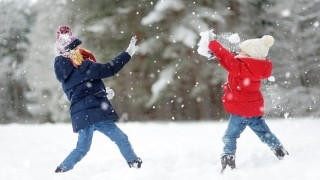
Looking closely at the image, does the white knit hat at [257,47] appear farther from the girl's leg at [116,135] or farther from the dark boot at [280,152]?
the girl's leg at [116,135]

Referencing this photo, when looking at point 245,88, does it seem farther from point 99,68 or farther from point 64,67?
point 64,67

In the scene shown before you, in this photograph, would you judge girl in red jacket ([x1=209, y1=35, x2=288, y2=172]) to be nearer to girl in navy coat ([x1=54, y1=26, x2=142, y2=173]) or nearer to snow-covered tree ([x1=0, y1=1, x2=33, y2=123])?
girl in navy coat ([x1=54, y1=26, x2=142, y2=173])

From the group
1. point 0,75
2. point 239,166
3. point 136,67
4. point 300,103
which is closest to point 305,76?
point 300,103

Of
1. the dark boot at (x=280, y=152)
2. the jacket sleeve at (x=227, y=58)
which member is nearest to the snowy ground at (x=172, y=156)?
the dark boot at (x=280, y=152)

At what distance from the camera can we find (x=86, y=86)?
19.1 ft

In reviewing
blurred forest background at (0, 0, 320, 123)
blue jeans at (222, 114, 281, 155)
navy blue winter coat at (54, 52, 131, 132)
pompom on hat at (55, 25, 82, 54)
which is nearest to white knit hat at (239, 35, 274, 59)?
blue jeans at (222, 114, 281, 155)

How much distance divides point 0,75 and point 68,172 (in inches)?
1026

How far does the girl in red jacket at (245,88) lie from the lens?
5.47 metres

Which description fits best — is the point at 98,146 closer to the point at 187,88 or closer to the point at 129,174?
the point at 129,174

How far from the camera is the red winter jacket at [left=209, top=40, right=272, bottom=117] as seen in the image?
545 centimetres

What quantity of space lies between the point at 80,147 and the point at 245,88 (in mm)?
2074

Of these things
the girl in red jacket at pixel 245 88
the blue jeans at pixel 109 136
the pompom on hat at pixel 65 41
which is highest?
the pompom on hat at pixel 65 41

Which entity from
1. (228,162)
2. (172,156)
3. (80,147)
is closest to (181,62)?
(172,156)

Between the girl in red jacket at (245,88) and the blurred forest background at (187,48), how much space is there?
7.42m
